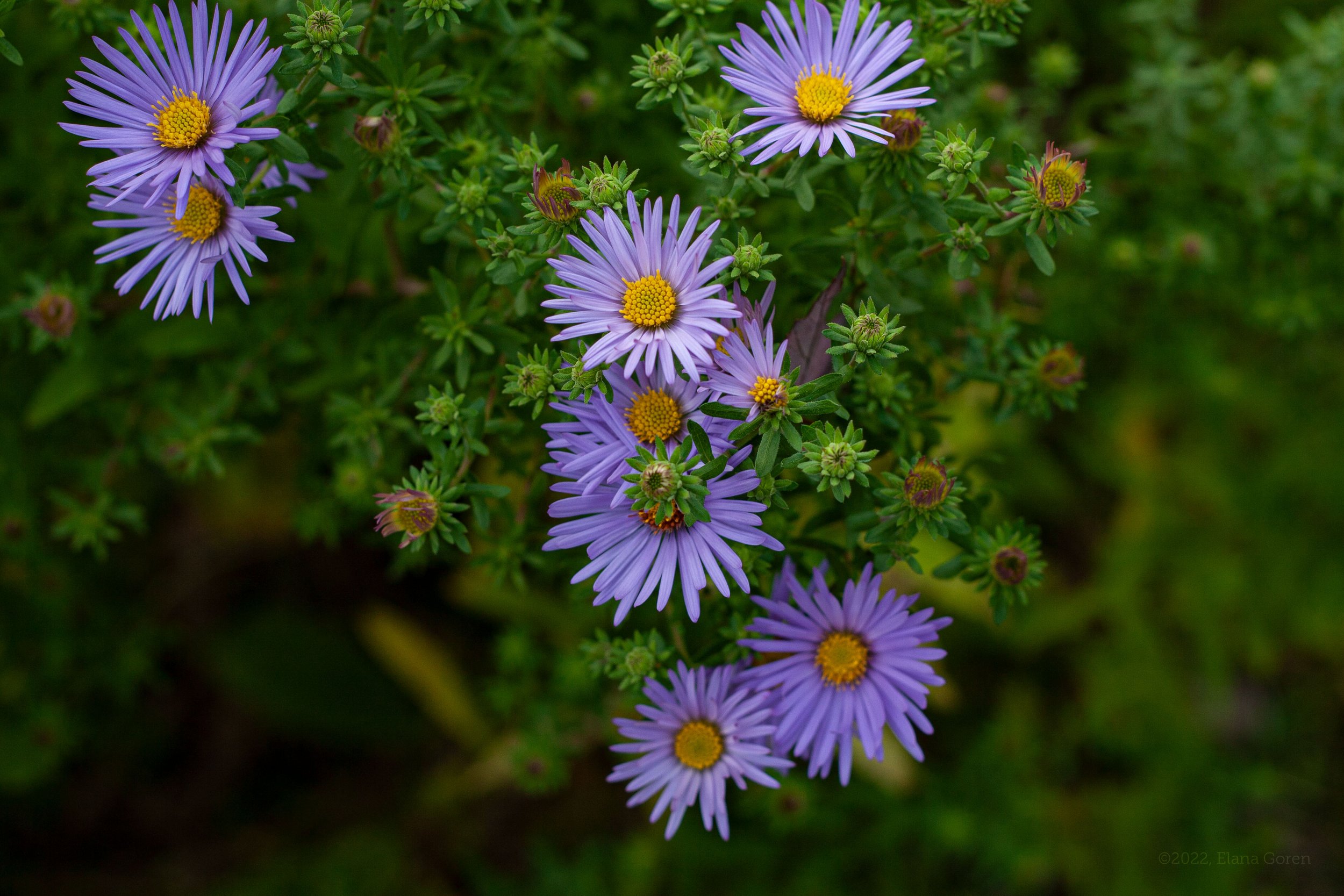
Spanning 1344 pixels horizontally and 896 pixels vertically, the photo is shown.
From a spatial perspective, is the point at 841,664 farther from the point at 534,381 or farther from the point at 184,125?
the point at 184,125

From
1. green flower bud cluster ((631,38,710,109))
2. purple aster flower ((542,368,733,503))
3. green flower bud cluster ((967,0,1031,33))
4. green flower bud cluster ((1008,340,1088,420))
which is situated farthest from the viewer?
green flower bud cluster ((1008,340,1088,420))

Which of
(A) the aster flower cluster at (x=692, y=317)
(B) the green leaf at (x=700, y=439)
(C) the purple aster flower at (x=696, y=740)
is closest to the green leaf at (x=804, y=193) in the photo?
(A) the aster flower cluster at (x=692, y=317)

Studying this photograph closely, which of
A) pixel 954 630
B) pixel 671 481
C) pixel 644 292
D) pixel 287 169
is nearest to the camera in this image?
pixel 671 481

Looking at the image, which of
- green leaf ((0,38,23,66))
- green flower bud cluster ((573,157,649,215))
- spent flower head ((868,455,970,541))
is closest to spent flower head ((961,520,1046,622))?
spent flower head ((868,455,970,541))

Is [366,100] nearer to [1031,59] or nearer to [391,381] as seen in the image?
[391,381]

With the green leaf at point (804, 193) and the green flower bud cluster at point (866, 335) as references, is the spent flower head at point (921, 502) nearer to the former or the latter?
the green flower bud cluster at point (866, 335)

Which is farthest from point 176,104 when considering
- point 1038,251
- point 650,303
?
point 1038,251

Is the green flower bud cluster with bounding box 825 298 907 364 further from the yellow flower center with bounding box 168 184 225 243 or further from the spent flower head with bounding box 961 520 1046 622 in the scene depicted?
the yellow flower center with bounding box 168 184 225 243
